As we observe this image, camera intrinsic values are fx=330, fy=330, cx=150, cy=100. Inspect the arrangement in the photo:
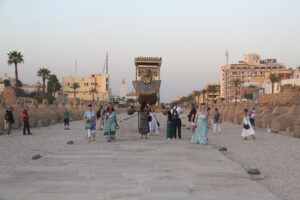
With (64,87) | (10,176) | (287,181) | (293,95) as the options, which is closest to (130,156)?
(10,176)

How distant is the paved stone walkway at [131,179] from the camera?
525cm

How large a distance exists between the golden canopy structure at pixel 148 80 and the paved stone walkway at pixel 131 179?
35.4 feet

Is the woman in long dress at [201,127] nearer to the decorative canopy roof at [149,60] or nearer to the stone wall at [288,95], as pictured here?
the decorative canopy roof at [149,60]

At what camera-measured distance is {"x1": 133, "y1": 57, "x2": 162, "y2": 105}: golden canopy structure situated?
1994cm

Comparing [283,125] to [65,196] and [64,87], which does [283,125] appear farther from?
[64,87]

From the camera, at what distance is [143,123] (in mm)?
14578

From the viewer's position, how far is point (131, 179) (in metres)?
6.29

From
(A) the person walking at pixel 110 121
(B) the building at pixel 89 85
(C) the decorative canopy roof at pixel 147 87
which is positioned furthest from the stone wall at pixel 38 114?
(B) the building at pixel 89 85

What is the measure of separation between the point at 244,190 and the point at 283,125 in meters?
17.2

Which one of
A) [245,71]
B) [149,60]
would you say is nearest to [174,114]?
[149,60]

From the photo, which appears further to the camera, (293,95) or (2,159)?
(293,95)

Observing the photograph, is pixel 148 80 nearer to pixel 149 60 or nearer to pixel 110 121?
pixel 149 60

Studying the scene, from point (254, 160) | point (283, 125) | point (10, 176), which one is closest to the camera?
point (10, 176)

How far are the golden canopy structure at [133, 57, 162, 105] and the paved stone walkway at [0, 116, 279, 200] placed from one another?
1079cm
